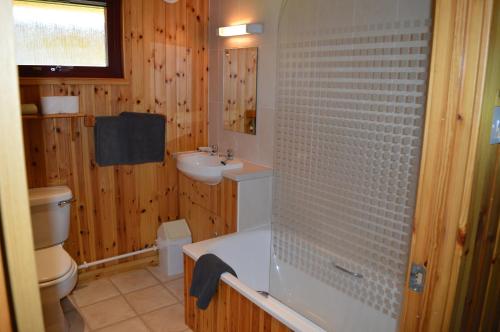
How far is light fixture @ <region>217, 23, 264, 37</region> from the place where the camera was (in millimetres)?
2871

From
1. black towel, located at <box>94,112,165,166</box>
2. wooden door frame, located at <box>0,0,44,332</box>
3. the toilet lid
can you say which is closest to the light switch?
wooden door frame, located at <box>0,0,44,332</box>

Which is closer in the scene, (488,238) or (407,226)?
(488,238)

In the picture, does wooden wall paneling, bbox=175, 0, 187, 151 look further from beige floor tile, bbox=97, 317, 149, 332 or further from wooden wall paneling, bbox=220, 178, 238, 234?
beige floor tile, bbox=97, 317, 149, 332

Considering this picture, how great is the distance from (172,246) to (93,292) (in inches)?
26.4

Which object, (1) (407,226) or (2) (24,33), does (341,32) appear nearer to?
(1) (407,226)

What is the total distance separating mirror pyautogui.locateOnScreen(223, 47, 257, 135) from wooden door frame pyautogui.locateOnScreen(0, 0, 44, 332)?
8.38ft

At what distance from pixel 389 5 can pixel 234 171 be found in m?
1.57

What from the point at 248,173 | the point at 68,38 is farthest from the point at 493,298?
the point at 68,38

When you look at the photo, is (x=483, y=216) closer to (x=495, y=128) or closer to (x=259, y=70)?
(x=495, y=128)

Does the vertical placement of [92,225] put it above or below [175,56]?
below

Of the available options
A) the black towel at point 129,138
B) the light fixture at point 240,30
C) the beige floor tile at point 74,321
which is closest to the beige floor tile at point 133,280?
the beige floor tile at point 74,321

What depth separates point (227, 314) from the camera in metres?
2.15

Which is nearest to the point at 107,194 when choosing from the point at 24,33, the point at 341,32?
the point at 24,33

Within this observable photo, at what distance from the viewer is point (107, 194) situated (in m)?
3.16
